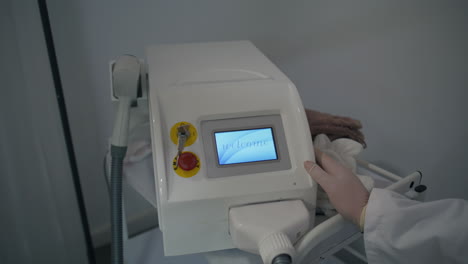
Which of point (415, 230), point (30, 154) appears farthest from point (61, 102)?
point (415, 230)

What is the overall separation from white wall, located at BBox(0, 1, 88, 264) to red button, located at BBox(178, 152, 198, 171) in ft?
1.66

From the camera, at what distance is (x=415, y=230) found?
68 cm

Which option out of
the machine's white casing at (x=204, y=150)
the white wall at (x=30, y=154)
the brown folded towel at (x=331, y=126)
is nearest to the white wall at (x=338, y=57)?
the white wall at (x=30, y=154)

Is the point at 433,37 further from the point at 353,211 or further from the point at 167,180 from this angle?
the point at 167,180

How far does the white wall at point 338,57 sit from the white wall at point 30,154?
0.98ft

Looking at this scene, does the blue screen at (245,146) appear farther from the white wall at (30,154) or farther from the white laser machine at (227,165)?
the white wall at (30,154)

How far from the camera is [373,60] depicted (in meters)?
1.31

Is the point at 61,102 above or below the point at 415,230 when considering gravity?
above

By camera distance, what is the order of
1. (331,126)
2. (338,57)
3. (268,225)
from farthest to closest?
1. (338,57)
2. (331,126)
3. (268,225)

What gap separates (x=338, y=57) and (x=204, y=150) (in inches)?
36.8

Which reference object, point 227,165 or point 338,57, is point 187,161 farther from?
point 338,57

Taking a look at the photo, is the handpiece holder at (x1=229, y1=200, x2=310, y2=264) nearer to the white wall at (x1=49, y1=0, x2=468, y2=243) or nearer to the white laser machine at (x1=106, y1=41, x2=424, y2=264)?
the white laser machine at (x1=106, y1=41, x2=424, y2=264)

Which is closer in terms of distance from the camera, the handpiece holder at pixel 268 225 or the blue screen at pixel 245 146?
the handpiece holder at pixel 268 225

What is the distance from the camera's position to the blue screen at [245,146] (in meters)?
0.71
